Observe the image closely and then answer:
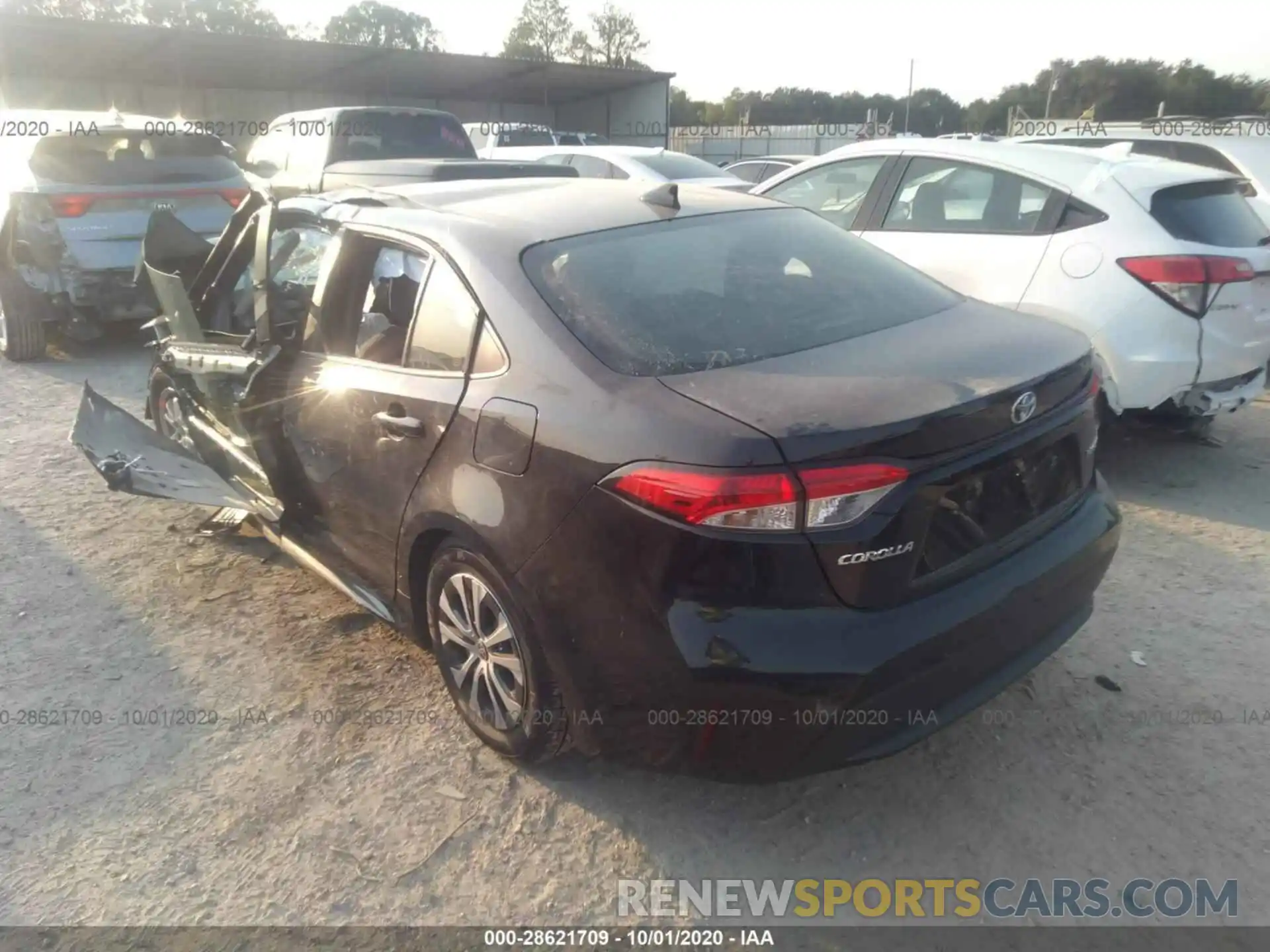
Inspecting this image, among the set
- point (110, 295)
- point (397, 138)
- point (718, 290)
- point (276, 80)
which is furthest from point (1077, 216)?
point (276, 80)

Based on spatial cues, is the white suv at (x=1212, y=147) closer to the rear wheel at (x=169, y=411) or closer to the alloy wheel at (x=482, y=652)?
the rear wheel at (x=169, y=411)

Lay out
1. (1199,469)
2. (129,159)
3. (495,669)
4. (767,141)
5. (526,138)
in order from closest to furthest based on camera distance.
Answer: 1. (495,669)
2. (1199,469)
3. (129,159)
4. (526,138)
5. (767,141)

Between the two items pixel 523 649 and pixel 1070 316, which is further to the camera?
pixel 1070 316

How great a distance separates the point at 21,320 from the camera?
7.80 metres

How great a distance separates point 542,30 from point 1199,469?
7826cm

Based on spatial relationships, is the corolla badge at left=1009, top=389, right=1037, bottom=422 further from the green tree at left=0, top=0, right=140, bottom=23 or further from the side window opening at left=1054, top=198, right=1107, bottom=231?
the green tree at left=0, top=0, right=140, bottom=23

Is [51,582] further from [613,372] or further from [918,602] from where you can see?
[918,602]

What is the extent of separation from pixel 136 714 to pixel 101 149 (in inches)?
255

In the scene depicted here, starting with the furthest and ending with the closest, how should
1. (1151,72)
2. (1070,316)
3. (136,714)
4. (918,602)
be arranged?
(1151,72) < (1070,316) < (136,714) < (918,602)

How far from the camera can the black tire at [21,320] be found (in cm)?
777

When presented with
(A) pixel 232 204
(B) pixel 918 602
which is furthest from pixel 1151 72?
(B) pixel 918 602

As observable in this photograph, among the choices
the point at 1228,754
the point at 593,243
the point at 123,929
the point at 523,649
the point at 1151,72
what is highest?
the point at 1151,72

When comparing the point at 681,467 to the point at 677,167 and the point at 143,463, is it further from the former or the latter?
the point at 677,167

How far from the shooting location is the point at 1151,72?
55969 mm
